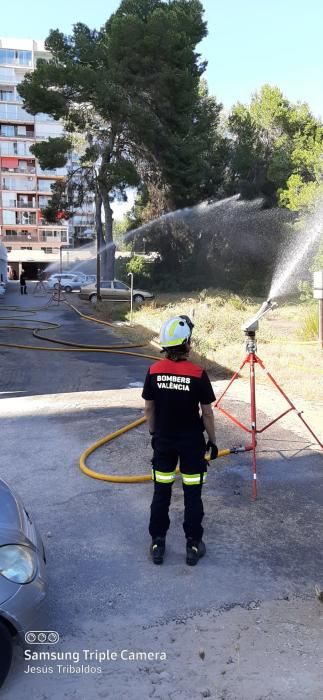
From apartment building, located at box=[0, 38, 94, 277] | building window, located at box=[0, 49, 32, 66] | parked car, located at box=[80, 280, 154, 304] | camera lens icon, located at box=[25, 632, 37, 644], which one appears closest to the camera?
camera lens icon, located at box=[25, 632, 37, 644]

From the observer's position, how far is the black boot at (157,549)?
3334 millimetres

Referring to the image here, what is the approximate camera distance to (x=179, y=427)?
3352 millimetres

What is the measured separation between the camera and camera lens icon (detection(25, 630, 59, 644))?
2627 millimetres

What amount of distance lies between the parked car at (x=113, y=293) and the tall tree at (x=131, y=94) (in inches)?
225

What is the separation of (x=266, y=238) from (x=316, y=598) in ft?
101

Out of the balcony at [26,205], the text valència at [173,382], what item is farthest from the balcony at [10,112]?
the text valència at [173,382]

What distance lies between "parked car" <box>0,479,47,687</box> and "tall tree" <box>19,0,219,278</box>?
27.7 m

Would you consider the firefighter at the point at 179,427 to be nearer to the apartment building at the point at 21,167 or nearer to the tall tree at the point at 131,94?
the tall tree at the point at 131,94

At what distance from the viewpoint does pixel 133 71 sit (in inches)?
1097

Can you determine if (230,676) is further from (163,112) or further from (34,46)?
(34,46)

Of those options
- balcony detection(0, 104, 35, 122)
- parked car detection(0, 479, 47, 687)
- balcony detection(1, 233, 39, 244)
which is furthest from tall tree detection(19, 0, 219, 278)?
balcony detection(0, 104, 35, 122)

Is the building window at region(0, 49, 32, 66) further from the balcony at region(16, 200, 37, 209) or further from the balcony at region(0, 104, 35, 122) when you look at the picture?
the balcony at region(16, 200, 37, 209)

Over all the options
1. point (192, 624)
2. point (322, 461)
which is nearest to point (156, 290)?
point (322, 461)

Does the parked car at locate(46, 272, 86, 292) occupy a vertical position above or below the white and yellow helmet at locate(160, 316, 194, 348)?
below
